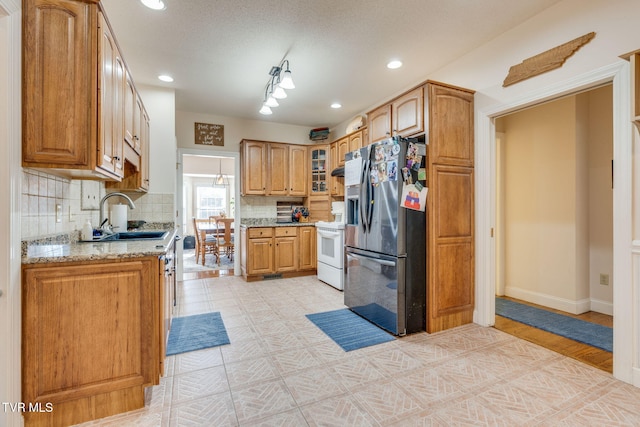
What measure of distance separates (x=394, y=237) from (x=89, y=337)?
87.3 inches

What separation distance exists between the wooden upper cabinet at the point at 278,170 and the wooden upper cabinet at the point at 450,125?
2.89 m

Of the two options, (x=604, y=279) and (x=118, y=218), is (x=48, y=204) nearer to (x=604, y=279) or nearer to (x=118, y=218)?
(x=118, y=218)

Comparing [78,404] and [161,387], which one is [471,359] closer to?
[161,387]

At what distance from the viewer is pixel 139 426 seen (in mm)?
1546

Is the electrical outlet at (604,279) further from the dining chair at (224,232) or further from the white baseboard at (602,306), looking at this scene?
the dining chair at (224,232)

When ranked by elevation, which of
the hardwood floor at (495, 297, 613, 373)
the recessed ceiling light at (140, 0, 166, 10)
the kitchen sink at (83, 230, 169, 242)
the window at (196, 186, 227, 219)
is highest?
the recessed ceiling light at (140, 0, 166, 10)

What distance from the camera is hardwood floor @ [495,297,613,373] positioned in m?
2.16

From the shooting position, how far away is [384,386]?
1.88 m

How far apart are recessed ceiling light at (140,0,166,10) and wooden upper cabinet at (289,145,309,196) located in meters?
3.02

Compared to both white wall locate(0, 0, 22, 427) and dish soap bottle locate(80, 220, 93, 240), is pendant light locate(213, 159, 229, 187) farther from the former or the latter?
white wall locate(0, 0, 22, 427)

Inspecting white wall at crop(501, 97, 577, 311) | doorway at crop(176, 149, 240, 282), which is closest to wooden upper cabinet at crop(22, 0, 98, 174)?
white wall at crop(501, 97, 577, 311)

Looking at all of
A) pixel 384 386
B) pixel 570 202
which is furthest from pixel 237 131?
pixel 570 202

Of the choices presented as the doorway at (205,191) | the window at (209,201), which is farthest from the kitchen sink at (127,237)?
the window at (209,201)

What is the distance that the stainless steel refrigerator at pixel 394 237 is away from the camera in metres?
2.63
